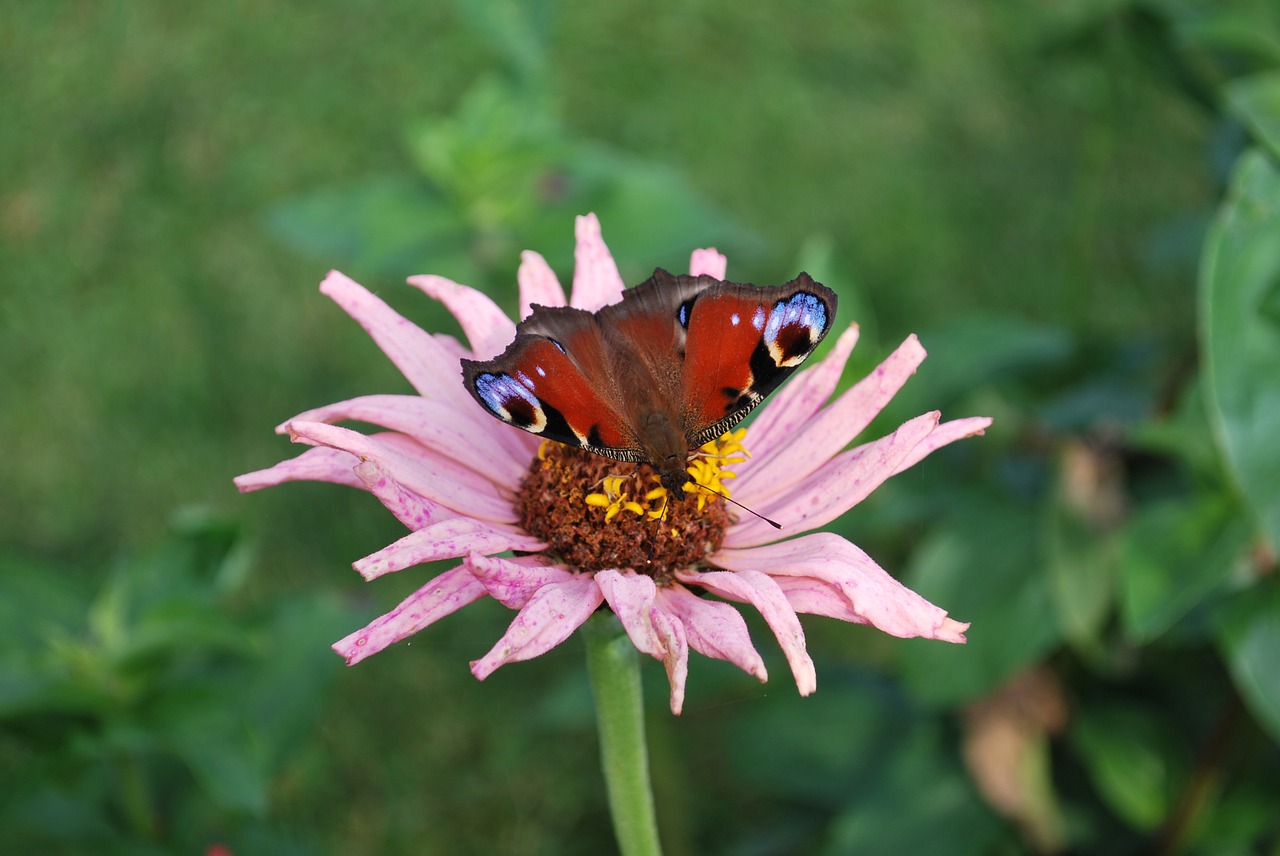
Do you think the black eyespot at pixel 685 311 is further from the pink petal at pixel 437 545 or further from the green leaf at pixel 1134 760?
the green leaf at pixel 1134 760

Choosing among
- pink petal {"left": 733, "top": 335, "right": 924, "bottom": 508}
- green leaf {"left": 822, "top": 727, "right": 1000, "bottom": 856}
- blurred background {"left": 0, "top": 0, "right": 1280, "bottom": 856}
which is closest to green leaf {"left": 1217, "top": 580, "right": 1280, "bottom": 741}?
blurred background {"left": 0, "top": 0, "right": 1280, "bottom": 856}

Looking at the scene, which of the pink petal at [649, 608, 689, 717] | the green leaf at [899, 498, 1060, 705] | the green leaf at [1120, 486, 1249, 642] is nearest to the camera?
the pink petal at [649, 608, 689, 717]

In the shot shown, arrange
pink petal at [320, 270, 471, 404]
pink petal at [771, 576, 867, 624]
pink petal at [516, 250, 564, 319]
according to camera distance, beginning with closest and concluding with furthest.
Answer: pink petal at [771, 576, 867, 624] → pink petal at [320, 270, 471, 404] → pink petal at [516, 250, 564, 319]

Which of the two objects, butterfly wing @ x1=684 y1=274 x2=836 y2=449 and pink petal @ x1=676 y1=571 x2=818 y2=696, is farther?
butterfly wing @ x1=684 y1=274 x2=836 y2=449

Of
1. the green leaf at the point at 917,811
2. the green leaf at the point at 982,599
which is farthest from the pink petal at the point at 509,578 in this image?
the green leaf at the point at 917,811

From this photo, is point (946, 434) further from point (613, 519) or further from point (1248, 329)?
point (1248, 329)

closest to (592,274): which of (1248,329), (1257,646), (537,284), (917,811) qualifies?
(537,284)

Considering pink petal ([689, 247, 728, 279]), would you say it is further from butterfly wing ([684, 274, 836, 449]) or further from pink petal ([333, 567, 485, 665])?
pink petal ([333, 567, 485, 665])

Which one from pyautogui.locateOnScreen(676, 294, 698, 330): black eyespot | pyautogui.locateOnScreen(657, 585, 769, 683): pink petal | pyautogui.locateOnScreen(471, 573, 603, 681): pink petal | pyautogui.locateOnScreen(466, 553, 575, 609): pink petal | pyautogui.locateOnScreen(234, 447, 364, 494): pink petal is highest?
pyautogui.locateOnScreen(234, 447, 364, 494): pink petal

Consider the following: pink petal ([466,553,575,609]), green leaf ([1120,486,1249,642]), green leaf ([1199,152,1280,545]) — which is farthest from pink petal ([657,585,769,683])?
green leaf ([1120,486,1249,642])

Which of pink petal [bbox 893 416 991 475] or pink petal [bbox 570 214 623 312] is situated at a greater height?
pink petal [bbox 570 214 623 312]
